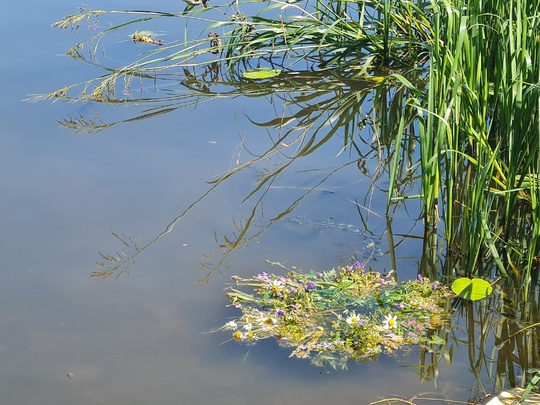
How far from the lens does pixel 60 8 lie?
6789 millimetres

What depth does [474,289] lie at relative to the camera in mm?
3148

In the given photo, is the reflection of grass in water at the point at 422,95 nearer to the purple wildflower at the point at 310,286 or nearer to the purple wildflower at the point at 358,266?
the purple wildflower at the point at 358,266

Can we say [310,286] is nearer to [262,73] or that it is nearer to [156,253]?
[156,253]

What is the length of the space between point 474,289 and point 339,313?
512mm

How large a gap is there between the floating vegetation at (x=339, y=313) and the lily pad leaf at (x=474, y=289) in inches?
2.2

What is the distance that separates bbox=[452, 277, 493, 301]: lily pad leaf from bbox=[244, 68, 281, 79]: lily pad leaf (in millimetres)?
2483

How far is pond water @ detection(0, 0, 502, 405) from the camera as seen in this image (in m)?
2.73

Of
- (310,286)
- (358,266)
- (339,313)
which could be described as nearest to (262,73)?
(358,266)

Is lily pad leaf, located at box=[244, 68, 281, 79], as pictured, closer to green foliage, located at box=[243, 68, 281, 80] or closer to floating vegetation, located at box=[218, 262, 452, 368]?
green foliage, located at box=[243, 68, 281, 80]

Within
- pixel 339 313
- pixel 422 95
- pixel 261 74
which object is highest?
pixel 422 95

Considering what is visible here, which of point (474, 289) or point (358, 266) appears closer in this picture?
point (474, 289)

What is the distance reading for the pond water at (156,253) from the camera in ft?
8.95

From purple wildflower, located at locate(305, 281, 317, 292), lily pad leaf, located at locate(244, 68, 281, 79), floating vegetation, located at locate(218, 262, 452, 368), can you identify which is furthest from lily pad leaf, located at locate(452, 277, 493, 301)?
lily pad leaf, located at locate(244, 68, 281, 79)

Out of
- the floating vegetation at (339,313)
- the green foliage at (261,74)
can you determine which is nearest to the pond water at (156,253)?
the floating vegetation at (339,313)
